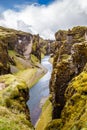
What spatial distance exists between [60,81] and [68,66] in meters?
4.32

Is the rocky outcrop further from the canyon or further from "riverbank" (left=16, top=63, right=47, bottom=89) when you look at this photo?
the canyon

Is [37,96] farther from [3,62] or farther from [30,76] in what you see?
[30,76]

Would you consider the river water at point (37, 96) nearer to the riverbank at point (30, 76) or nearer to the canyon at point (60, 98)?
the riverbank at point (30, 76)

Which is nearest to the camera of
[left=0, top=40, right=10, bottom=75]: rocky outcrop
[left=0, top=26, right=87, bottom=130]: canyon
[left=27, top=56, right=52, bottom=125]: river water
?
[left=0, top=26, right=87, bottom=130]: canyon

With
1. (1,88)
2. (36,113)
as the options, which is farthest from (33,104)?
(1,88)

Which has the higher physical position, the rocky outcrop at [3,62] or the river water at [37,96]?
the rocky outcrop at [3,62]

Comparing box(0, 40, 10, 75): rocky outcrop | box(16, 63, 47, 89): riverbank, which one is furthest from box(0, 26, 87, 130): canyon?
box(16, 63, 47, 89): riverbank

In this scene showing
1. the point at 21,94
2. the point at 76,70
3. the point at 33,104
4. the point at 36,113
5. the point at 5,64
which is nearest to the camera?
the point at 21,94

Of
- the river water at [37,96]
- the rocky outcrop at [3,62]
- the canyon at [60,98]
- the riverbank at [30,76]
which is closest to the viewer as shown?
the canyon at [60,98]

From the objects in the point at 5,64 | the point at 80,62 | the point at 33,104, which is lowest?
the point at 33,104

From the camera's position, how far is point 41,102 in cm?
10719

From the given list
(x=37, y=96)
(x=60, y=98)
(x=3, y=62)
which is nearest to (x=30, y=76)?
(x=3, y=62)

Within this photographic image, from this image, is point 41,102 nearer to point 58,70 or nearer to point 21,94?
point 58,70

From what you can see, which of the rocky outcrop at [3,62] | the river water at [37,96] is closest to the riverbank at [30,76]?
the river water at [37,96]
